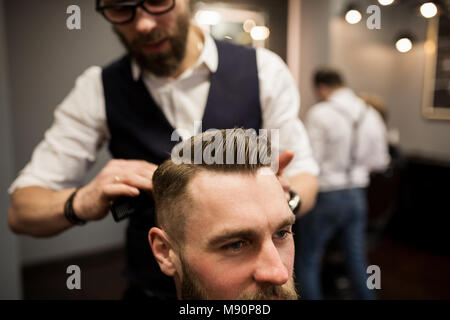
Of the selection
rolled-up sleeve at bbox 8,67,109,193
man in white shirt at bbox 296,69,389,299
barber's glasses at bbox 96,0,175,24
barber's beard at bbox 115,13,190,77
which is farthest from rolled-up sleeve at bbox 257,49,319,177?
man in white shirt at bbox 296,69,389,299

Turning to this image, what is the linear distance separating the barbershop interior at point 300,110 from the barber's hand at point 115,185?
0.02m

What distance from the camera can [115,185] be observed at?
0.76m

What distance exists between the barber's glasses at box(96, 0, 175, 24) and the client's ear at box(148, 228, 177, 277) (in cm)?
42

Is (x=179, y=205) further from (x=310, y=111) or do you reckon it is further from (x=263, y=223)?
(x=310, y=111)

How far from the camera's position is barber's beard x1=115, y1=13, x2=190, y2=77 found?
0.87m

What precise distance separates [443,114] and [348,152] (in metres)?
2.39

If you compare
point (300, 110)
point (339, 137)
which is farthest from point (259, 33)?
point (339, 137)

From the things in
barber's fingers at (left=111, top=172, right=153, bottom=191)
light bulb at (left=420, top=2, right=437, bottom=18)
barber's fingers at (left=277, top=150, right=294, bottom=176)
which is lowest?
barber's fingers at (left=111, top=172, right=153, bottom=191)

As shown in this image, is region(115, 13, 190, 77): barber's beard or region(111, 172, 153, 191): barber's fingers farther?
region(115, 13, 190, 77): barber's beard

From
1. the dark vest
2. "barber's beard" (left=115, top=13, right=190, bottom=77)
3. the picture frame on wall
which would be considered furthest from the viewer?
the picture frame on wall

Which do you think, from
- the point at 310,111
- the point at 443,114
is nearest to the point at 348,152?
the point at 310,111

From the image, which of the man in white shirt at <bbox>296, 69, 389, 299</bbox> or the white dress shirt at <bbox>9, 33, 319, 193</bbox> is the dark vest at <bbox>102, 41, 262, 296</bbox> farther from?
the man in white shirt at <bbox>296, 69, 389, 299</bbox>

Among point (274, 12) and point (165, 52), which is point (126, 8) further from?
point (274, 12)

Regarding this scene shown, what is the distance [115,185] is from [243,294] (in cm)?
32
